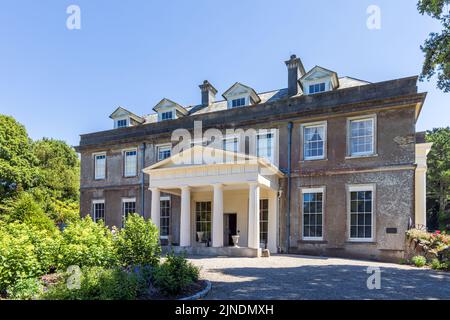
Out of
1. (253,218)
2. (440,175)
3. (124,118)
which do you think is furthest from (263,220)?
(440,175)

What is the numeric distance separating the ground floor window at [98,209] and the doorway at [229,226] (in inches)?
398

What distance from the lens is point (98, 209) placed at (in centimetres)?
2547

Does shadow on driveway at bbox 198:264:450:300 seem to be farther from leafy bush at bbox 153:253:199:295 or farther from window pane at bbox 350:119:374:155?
window pane at bbox 350:119:374:155

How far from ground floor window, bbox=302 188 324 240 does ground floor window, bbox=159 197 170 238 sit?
913cm

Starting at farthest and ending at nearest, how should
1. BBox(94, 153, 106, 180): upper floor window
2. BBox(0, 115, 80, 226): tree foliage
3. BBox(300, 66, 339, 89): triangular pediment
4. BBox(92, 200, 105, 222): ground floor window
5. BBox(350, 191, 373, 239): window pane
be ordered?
1. BBox(0, 115, 80, 226): tree foliage
2. BBox(94, 153, 106, 180): upper floor window
3. BBox(92, 200, 105, 222): ground floor window
4. BBox(300, 66, 339, 89): triangular pediment
5. BBox(350, 191, 373, 239): window pane

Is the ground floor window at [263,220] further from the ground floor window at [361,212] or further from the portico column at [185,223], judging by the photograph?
the ground floor window at [361,212]

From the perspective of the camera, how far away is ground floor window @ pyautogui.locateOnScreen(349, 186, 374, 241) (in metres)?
16.6

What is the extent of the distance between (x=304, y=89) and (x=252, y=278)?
43.0 feet

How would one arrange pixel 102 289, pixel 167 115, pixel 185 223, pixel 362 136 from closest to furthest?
1. pixel 102 289
2. pixel 362 136
3. pixel 185 223
4. pixel 167 115

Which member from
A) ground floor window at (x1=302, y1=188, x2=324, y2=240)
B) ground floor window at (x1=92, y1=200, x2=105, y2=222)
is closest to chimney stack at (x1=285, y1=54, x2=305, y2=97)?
ground floor window at (x1=302, y1=188, x2=324, y2=240)

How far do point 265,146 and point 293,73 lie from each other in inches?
209

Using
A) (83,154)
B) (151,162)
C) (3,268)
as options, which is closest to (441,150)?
(151,162)

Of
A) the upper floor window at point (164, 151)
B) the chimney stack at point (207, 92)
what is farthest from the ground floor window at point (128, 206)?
the chimney stack at point (207, 92)

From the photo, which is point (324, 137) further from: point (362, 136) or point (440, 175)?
point (440, 175)
